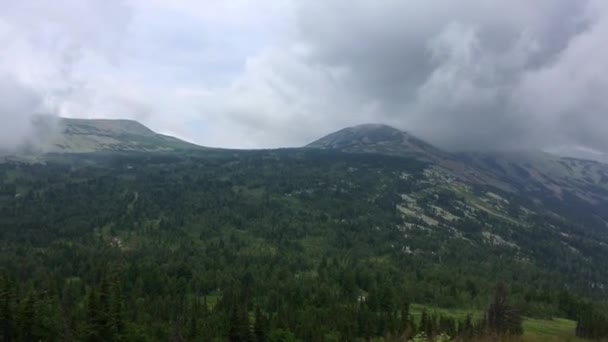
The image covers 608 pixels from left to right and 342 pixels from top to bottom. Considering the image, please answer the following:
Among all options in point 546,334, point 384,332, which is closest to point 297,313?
point 384,332

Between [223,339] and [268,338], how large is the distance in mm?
16443

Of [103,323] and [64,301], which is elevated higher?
[103,323]

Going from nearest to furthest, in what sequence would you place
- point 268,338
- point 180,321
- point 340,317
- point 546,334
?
point 268,338, point 180,321, point 340,317, point 546,334

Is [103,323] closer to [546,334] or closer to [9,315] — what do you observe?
[9,315]

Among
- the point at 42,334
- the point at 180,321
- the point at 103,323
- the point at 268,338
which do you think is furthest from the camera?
the point at 180,321

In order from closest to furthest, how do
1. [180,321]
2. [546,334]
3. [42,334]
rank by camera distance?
[42,334] → [180,321] → [546,334]

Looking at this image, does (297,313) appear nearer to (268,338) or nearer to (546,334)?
(268,338)

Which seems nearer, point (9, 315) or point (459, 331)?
point (9, 315)

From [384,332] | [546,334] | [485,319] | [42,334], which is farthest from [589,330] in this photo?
[42,334]

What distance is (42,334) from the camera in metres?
118

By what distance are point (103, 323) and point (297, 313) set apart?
3719 inches

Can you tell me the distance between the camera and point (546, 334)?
196000 mm

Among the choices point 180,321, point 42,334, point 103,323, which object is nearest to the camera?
point 103,323

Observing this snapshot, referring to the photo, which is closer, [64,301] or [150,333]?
[150,333]
